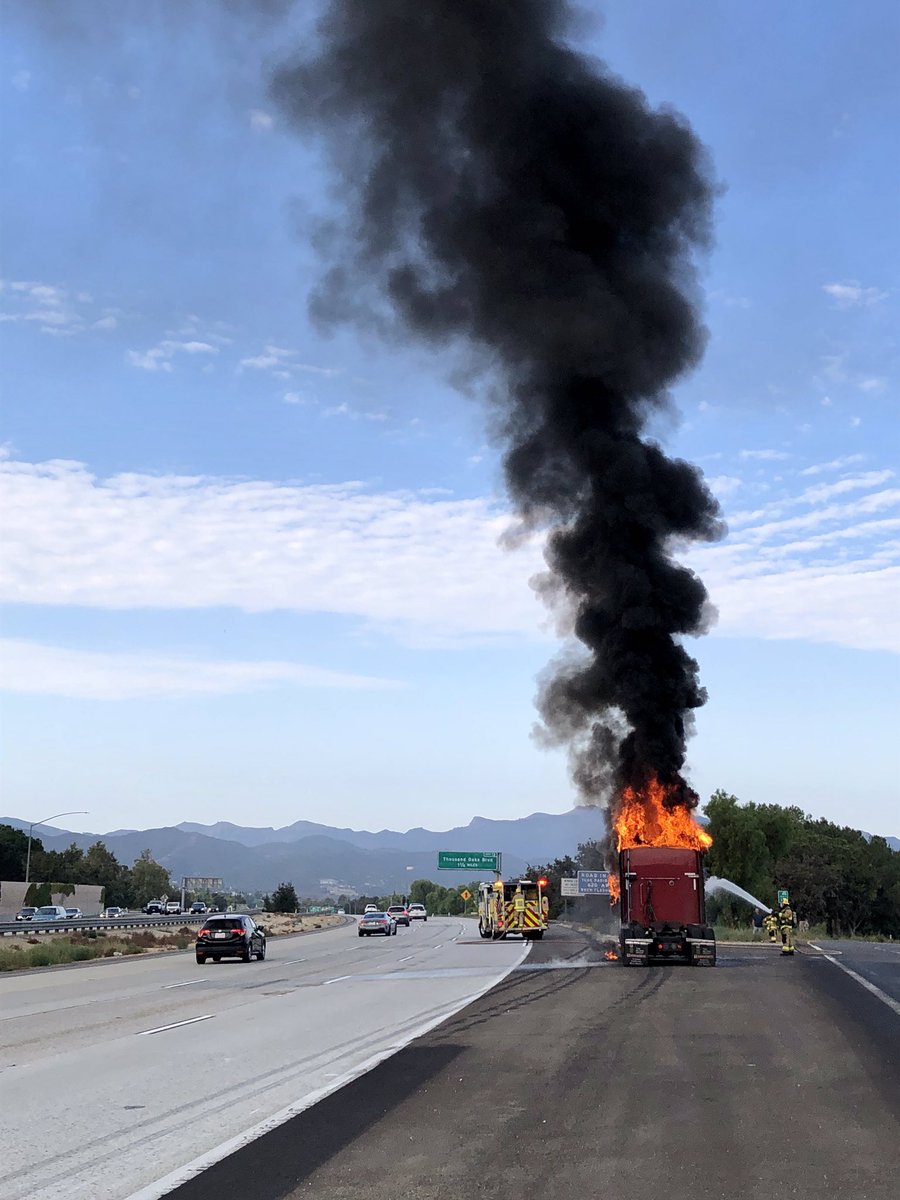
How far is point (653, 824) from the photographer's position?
3303 centimetres

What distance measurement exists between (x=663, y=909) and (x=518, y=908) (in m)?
18.3

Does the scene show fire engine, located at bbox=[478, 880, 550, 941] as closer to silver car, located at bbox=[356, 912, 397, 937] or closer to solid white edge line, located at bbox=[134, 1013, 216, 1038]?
silver car, located at bbox=[356, 912, 397, 937]

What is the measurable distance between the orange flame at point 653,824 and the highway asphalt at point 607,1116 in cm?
1501

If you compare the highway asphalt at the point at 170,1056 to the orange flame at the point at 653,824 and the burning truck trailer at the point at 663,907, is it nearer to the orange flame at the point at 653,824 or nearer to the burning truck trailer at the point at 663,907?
the burning truck trailer at the point at 663,907

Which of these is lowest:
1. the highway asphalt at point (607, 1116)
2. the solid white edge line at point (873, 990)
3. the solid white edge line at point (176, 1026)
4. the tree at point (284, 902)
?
the solid white edge line at point (176, 1026)

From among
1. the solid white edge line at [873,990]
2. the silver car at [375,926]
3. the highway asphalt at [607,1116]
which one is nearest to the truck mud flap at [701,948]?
the solid white edge line at [873,990]

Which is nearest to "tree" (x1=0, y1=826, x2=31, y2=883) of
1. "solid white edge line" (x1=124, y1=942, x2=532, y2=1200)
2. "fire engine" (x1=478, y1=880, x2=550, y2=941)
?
"fire engine" (x1=478, y1=880, x2=550, y2=941)

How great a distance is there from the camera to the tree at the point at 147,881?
140 metres

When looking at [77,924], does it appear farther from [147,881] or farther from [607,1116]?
[147,881]

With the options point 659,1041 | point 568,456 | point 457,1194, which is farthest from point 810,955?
point 457,1194

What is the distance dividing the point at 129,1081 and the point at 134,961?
28691 mm

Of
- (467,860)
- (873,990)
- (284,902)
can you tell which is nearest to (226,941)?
(873,990)

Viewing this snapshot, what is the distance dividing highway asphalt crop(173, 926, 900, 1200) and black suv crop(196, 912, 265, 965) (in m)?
19.7

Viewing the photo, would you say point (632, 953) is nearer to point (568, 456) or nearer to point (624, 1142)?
point (568, 456)
